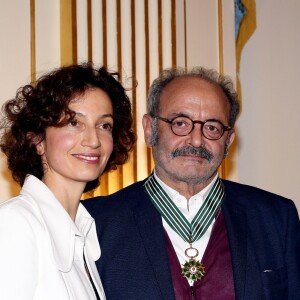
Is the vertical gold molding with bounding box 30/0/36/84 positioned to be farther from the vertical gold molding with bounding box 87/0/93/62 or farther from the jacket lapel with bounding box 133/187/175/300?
the jacket lapel with bounding box 133/187/175/300

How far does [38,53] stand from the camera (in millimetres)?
3186

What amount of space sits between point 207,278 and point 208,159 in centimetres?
43

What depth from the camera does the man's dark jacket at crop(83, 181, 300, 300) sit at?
7.29 ft

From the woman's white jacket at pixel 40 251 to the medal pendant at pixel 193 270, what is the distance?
339 millimetres

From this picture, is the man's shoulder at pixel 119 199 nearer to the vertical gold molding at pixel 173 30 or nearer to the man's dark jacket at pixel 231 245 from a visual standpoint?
the man's dark jacket at pixel 231 245

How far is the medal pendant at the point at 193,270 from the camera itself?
226 centimetres

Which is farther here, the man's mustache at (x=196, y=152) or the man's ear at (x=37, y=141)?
the man's mustache at (x=196, y=152)

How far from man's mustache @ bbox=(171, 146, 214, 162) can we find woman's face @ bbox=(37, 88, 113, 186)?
16.0 inches

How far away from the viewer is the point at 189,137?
243cm

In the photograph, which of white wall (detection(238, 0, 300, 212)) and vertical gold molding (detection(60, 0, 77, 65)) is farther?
white wall (detection(238, 0, 300, 212))

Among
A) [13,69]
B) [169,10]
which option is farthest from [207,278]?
[169,10]

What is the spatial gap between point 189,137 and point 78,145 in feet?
1.80

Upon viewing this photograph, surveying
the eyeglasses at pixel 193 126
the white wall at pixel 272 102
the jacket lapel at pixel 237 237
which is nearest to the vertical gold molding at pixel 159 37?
the white wall at pixel 272 102

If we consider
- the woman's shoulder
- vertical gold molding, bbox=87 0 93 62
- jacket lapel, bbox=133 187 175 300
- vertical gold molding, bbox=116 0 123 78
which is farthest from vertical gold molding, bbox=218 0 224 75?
the woman's shoulder
